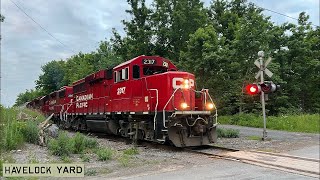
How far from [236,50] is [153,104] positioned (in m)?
14.6

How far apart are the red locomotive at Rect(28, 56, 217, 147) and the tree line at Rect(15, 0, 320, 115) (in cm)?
917

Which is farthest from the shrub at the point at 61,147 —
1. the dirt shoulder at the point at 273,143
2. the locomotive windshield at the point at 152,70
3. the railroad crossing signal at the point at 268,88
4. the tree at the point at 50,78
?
the tree at the point at 50,78

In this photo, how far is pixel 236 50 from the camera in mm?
25734

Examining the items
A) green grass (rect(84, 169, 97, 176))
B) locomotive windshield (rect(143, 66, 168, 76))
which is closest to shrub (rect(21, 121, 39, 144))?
locomotive windshield (rect(143, 66, 168, 76))

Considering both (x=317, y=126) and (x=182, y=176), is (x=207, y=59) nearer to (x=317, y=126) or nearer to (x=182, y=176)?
(x=317, y=126)

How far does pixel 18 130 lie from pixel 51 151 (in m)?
→ 2.82

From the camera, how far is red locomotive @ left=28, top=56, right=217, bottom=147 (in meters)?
12.1

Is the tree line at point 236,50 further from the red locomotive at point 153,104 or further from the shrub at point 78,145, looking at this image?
the shrub at point 78,145

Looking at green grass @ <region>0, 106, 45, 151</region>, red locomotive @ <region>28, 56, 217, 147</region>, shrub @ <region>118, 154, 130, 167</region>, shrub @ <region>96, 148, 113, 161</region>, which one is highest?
red locomotive @ <region>28, 56, 217, 147</region>

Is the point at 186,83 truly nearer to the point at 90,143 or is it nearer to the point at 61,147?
the point at 90,143

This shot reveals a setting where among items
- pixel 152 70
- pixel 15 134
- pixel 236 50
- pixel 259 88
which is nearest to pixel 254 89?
pixel 259 88

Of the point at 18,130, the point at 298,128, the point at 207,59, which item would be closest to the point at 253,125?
the point at 298,128

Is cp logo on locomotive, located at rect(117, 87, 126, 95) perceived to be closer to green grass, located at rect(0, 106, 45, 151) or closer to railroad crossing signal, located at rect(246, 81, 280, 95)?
green grass, located at rect(0, 106, 45, 151)

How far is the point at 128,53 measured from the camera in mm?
37719
